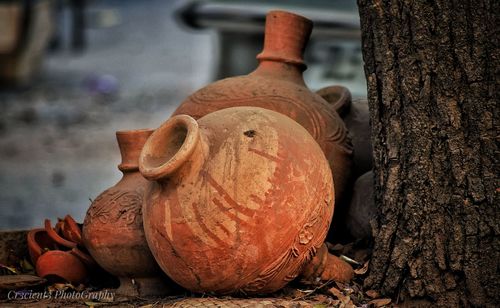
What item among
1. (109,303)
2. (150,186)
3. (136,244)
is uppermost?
(150,186)

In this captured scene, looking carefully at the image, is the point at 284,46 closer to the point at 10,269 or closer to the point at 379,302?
the point at 379,302

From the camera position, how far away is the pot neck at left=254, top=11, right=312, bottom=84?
357 cm

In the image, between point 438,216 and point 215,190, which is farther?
point 438,216

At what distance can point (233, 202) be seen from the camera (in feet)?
8.82

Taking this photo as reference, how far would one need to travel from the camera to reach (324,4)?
7.86 metres

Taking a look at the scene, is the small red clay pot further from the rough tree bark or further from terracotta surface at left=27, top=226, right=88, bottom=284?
the rough tree bark

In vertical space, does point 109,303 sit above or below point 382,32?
below

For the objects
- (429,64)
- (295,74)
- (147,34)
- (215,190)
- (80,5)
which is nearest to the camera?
(215,190)

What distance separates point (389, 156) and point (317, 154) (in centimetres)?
28

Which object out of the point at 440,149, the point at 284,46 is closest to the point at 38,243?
the point at 284,46

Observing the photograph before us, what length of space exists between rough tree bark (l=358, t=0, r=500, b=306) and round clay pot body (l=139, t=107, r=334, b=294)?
0.98ft

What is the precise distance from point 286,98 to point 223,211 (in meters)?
0.77

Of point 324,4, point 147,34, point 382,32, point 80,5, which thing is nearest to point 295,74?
point 382,32

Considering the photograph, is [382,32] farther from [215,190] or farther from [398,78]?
[215,190]
